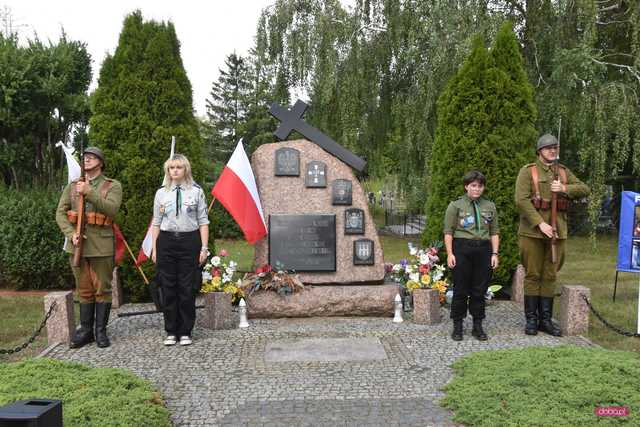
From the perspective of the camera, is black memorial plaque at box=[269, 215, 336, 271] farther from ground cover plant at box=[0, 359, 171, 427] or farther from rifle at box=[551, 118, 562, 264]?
ground cover plant at box=[0, 359, 171, 427]

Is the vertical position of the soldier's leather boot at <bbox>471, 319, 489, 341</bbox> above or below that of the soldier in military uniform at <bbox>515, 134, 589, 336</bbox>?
below

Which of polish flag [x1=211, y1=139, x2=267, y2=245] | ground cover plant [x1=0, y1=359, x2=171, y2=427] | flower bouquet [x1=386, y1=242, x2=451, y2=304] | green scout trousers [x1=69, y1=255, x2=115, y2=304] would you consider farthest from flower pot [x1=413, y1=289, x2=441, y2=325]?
green scout trousers [x1=69, y1=255, x2=115, y2=304]

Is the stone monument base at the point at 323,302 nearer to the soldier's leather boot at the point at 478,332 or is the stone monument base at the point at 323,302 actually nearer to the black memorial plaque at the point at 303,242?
the black memorial plaque at the point at 303,242

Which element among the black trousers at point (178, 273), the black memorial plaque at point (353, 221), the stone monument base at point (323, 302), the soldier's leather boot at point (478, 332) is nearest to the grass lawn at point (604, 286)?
the soldier's leather boot at point (478, 332)

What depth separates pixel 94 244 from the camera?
5.29m

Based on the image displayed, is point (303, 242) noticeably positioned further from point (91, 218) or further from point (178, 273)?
point (91, 218)

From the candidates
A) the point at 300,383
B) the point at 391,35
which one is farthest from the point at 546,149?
the point at 391,35

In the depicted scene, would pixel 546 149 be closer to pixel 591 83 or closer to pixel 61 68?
pixel 591 83

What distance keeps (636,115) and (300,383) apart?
7796mm

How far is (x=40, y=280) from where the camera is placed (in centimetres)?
866

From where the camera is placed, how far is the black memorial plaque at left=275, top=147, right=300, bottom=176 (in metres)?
6.74

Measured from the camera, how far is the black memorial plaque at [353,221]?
22.0 feet

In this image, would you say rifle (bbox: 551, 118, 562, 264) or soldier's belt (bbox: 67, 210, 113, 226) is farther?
rifle (bbox: 551, 118, 562, 264)

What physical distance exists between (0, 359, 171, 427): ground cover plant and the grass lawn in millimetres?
4277
